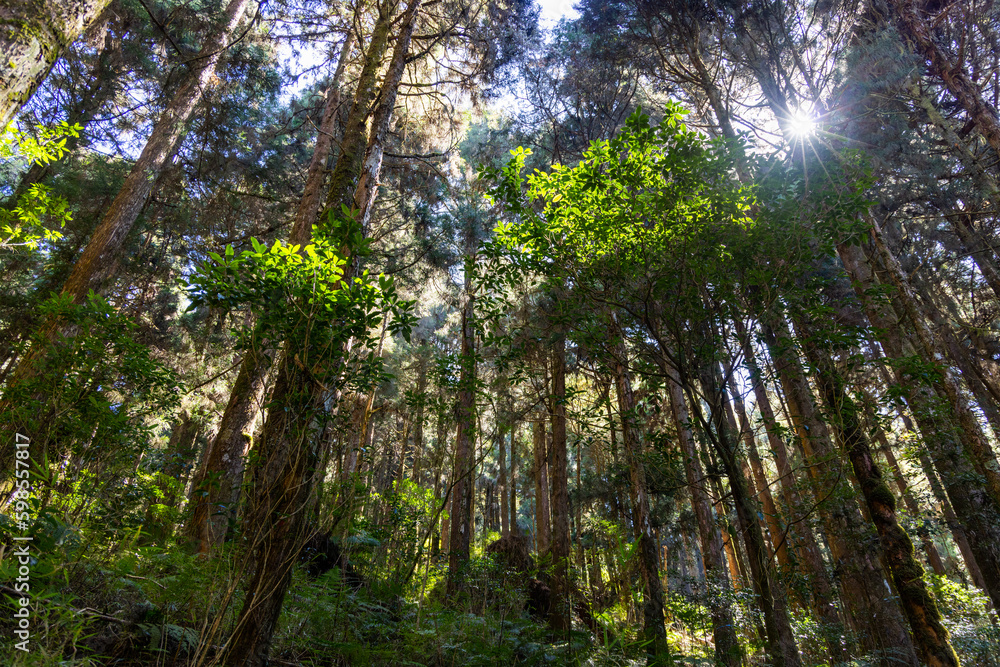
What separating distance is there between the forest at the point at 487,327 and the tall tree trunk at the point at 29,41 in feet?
0.08

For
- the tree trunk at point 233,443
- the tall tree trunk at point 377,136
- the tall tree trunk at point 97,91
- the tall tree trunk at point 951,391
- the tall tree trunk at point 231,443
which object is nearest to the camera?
the tall tree trunk at point 231,443

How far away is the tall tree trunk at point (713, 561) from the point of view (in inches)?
219

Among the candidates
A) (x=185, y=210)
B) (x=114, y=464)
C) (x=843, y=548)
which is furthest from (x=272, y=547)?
(x=185, y=210)

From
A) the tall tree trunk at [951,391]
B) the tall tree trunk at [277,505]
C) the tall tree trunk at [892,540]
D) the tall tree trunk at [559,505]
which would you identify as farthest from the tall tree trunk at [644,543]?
the tall tree trunk at [951,391]

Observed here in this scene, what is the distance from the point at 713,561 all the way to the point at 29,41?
1083 cm

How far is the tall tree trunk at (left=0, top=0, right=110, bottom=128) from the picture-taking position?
10.0 ft

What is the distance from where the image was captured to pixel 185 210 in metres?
10.2

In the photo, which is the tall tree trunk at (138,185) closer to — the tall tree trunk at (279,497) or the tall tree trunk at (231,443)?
the tall tree trunk at (231,443)

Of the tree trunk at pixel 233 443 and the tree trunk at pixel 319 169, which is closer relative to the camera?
the tree trunk at pixel 233 443

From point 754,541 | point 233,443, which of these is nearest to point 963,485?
point 754,541

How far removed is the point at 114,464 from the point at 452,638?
13.4 ft

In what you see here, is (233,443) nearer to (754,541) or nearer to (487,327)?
(487,327)

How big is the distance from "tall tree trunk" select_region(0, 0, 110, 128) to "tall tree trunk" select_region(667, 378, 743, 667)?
617cm

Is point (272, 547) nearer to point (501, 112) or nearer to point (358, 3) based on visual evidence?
point (358, 3)
